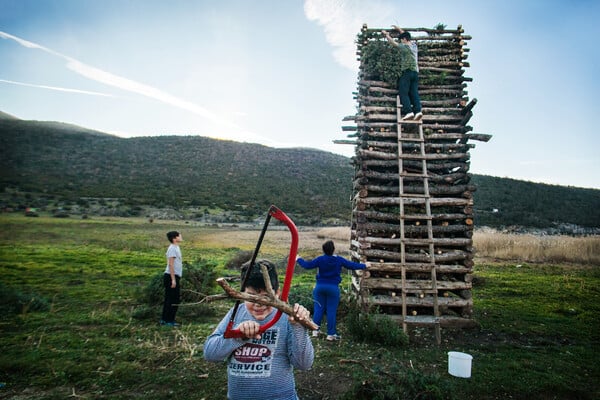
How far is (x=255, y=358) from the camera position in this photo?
247cm

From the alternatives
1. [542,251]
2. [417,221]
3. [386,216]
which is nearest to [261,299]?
[386,216]

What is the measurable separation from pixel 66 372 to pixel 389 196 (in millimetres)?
7659

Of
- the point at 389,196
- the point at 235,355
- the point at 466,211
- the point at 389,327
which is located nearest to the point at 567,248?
the point at 466,211

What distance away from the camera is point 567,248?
1909 cm

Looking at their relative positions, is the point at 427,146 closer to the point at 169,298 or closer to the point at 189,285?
the point at 169,298

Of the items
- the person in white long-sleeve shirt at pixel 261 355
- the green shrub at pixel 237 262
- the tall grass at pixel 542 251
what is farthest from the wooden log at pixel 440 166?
the tall grass at pixel 542 251

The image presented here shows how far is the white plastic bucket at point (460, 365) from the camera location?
534 cm

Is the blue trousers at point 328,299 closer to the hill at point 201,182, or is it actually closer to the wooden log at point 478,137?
the wooden log at point 478,137

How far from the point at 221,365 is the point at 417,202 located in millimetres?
5695

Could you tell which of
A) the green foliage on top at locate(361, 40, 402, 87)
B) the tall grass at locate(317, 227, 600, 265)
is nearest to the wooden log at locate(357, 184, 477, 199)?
the green foliage on top at locate(361, 40, 402, 87)

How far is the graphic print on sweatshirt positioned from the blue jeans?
25.5ft

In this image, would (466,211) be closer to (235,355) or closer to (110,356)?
(235,355)

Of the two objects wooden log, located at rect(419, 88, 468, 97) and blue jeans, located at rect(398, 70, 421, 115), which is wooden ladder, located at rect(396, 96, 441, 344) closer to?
blue jeans, located at rect(398, 70, 421, 115)

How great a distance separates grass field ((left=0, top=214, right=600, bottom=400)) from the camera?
5000mm
